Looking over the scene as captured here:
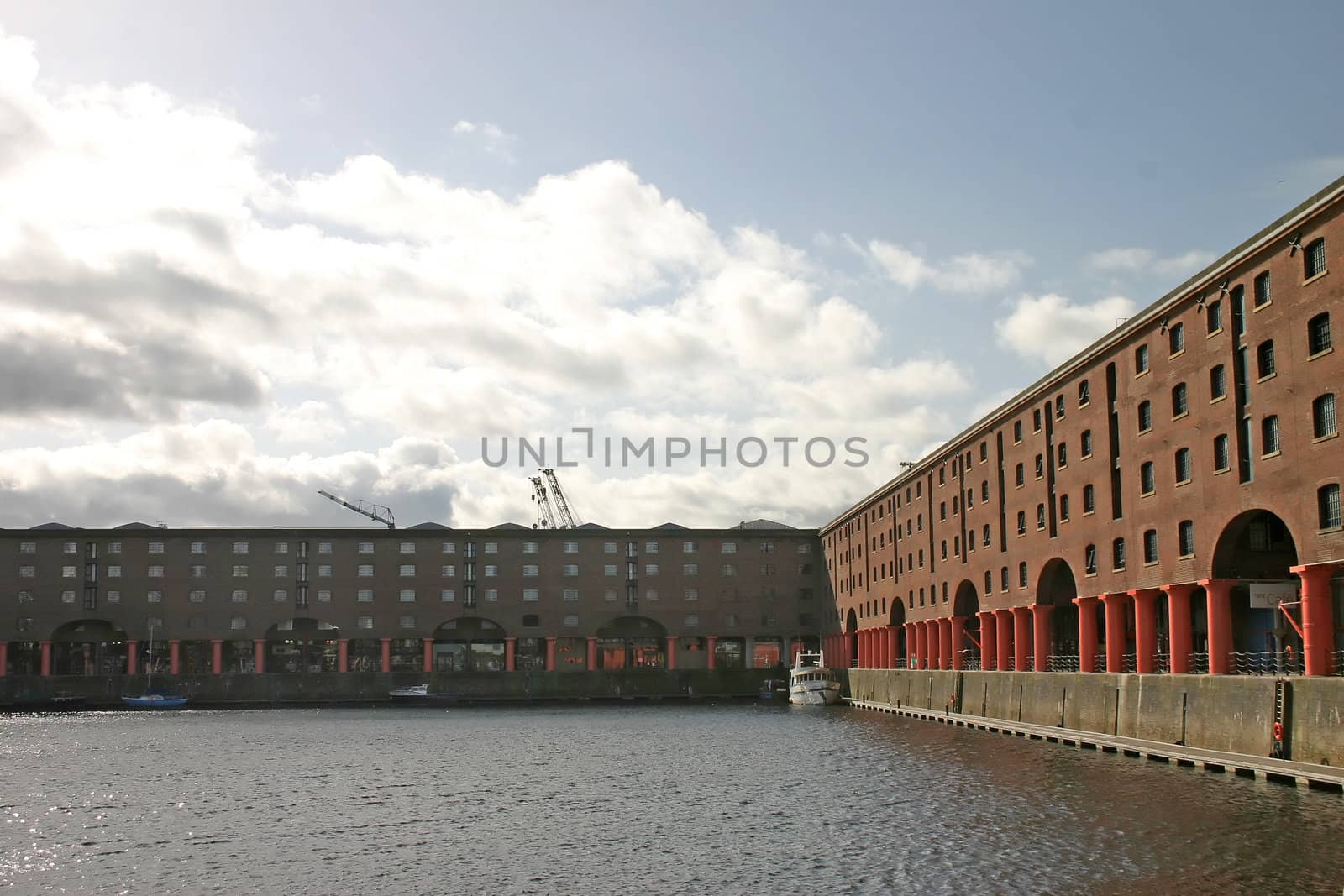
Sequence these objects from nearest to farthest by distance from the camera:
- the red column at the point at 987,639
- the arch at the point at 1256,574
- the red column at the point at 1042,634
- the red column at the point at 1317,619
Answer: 1. the red column at the point at 1317,619
2. the arch at the point at 1256,574
3. the red column at the point at 1042,634
4. the red column at the point at 987,639

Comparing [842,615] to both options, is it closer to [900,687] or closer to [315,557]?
[900,687]

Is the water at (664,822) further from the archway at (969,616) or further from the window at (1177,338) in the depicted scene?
the archway at (969,616)

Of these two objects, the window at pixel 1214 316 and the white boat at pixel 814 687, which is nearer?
the window at pixel 1214 316

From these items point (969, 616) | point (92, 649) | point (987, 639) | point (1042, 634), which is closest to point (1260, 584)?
point (1042, 634)

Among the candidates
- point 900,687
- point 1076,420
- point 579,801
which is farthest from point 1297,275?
point 900,687

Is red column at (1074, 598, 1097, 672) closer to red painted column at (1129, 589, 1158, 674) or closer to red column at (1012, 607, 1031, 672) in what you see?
red painted column at (1129, 589, 1158, 674)

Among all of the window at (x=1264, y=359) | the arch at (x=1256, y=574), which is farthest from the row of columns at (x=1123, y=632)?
the window at (x=1264, y=359)

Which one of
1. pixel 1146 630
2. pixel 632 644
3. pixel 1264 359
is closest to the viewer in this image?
pixel 1264 359

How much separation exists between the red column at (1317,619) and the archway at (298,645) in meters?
107

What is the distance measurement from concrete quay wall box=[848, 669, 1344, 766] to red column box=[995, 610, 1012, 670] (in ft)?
4.83

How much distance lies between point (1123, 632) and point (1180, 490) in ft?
35.3

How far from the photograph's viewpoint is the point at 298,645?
5285 inches

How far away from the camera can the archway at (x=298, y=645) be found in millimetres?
133750

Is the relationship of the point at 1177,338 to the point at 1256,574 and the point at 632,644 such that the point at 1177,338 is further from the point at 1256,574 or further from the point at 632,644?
the point at 632,644
